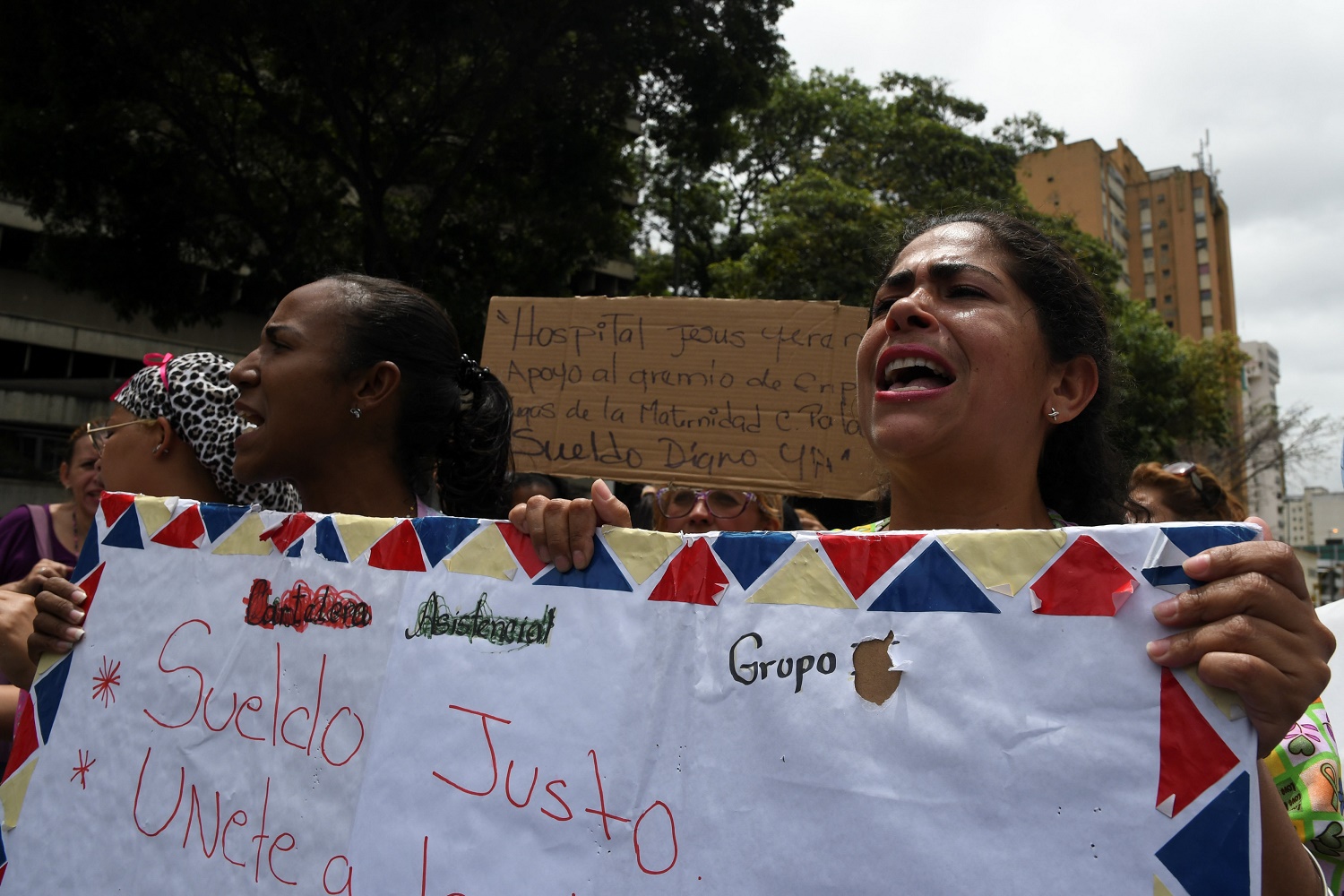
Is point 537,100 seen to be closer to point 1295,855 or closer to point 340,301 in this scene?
point 340,301

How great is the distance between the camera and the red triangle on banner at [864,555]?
1073mm

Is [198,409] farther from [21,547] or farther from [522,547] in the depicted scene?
[21,547]

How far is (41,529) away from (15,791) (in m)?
1.80

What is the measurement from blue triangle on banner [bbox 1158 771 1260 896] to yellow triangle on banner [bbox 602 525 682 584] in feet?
1.93

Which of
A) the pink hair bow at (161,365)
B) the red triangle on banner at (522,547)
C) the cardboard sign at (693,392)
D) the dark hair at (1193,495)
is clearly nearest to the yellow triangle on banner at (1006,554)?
the red triangle on banner at (522,547)

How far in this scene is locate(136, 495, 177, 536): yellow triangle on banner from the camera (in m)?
1.64

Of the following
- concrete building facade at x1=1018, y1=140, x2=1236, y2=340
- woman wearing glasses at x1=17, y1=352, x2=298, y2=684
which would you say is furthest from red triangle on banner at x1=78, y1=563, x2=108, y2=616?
concrete building facade at x1=1018, y1=140, x2=1236, y2=340

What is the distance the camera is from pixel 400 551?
1.39 metres

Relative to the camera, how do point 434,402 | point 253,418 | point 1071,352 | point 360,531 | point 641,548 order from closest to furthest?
point 641,548
point 360,531
point 1071,352
point 253,418
point 434,402

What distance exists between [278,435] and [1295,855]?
1.62 meters

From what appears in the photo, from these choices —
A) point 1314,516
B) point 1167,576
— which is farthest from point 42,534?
point 1314,516

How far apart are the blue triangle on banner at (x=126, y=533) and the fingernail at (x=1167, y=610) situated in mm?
1512

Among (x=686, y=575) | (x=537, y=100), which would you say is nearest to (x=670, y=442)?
(x=686, y=575)

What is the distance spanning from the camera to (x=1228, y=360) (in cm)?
2516
